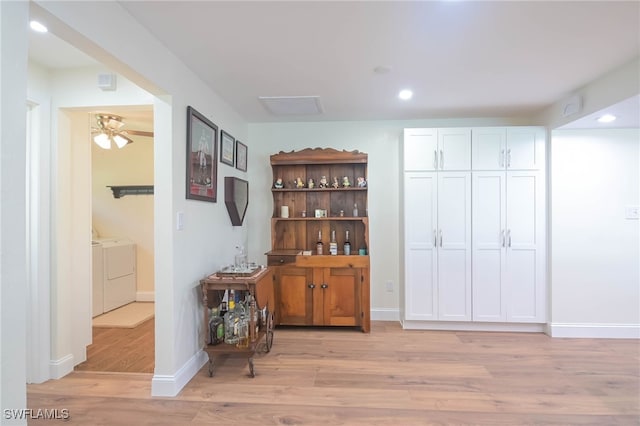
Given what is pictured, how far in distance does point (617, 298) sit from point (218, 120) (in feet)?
14.0

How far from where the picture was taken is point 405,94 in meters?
2.96

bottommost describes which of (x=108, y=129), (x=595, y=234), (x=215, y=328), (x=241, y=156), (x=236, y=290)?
(x=215, y=328)

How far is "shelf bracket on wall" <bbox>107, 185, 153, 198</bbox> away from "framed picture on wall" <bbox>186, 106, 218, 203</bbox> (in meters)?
2.35

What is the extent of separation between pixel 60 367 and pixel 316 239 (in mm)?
2540

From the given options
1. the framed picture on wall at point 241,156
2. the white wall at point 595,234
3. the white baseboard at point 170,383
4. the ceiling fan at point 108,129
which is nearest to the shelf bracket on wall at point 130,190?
the ceiling fan at point 108,129

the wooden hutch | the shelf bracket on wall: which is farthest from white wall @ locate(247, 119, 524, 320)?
the shelf bracket on wall

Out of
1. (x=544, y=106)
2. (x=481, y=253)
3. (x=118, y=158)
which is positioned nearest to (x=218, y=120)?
(x=118, y=158)

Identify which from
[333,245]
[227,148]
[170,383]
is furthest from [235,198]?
[170,383]

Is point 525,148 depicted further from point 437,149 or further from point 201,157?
point 201,157

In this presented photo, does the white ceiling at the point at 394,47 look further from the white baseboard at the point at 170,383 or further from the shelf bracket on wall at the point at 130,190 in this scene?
the shelf bracket on wall at the point at 130,190

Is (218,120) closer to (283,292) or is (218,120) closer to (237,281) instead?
(237,281)

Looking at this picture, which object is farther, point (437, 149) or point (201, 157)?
point (437, 149)

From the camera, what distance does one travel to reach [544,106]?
3328 mm

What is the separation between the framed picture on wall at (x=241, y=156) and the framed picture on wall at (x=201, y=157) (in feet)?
1.88
